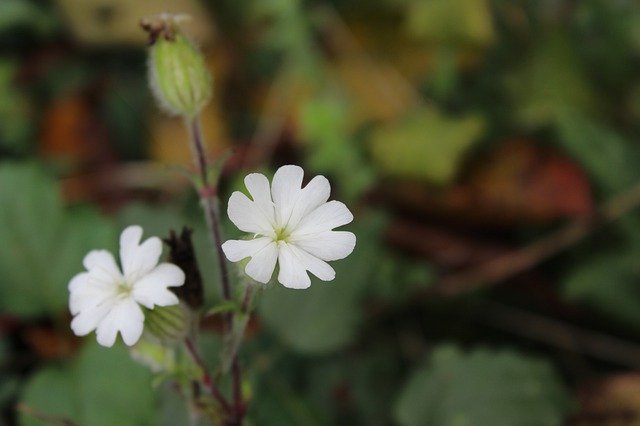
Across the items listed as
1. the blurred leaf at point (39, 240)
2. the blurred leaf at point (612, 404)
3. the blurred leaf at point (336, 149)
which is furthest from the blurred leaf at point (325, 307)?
the blurred leaf at point (612, 404)

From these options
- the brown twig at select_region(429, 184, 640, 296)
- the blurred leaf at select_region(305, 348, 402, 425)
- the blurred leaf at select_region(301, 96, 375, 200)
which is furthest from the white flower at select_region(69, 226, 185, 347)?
the brown twig at select_region(429, 184, 640, 296)

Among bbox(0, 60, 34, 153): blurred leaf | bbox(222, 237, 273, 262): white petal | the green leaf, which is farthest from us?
bbox(0, 60, 34, 153): blurred leaf

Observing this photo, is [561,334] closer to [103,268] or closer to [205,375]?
[205,375]

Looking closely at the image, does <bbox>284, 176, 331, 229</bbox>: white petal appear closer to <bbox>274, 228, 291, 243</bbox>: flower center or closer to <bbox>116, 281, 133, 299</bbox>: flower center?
<bbox>274, 228, 291, 243</bbox>: flower center

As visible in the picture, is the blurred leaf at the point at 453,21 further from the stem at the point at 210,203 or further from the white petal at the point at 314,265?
the white petal at the point at 314,265

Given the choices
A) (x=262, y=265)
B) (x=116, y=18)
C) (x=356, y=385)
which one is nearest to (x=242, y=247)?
(x=262, y=265)

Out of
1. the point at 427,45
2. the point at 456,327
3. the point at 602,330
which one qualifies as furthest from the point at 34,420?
the point at 427,45
